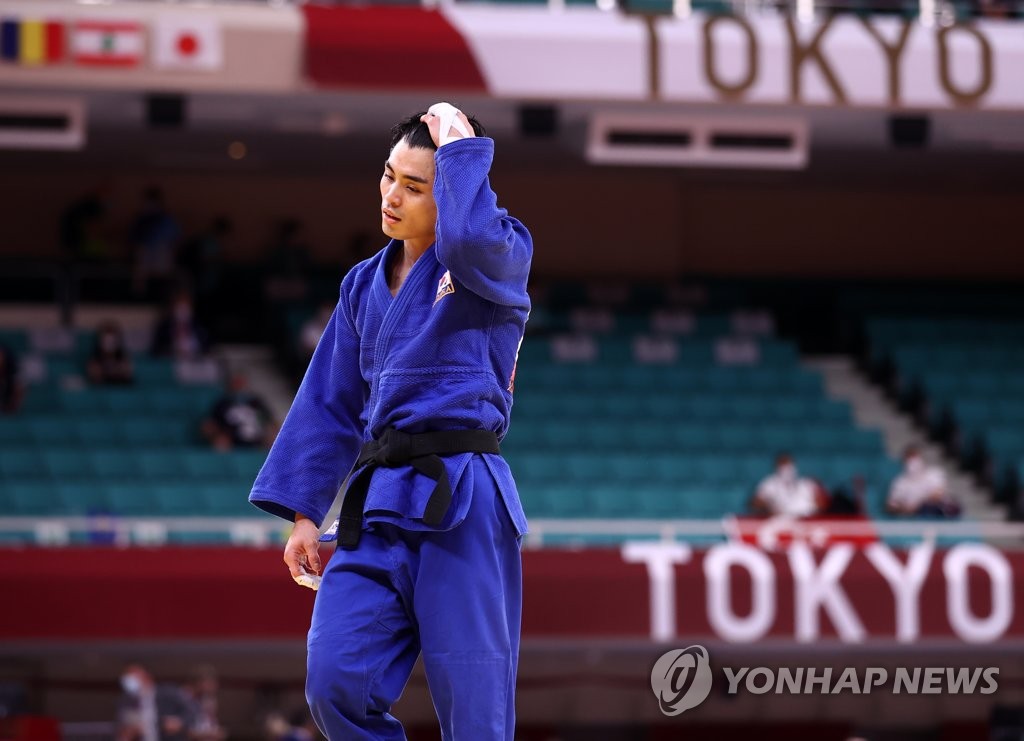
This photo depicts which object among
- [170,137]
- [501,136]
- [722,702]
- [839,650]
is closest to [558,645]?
[839,650]

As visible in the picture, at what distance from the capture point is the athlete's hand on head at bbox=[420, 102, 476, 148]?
396 centimetres

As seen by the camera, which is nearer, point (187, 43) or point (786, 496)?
point (786, 496)

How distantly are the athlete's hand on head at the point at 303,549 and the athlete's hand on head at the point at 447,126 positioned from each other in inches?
39.2

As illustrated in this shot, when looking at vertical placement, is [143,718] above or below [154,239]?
below

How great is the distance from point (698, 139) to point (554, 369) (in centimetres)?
262

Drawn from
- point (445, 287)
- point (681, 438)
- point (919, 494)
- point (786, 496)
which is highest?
point (445, 287)

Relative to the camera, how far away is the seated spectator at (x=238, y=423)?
14.4 meters

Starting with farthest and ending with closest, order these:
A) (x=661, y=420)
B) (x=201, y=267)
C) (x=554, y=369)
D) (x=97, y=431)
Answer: (x=201, y=267), (x=554, y=369), (x=661, y=420), (x=97, y=431)

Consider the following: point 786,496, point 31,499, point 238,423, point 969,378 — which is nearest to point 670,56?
point 786,496

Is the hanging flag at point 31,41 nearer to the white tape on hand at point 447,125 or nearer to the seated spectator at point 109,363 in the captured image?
the seated spectator at point 109,363

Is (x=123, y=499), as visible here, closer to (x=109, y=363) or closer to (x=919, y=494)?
(x=109, y=363)

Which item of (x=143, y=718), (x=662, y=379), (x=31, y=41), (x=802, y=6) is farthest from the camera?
(x=662, y=379)

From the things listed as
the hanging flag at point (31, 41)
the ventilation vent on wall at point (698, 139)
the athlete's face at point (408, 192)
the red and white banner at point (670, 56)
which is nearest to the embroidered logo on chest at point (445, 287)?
the athlete's face at point (408, 192)

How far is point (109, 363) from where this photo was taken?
15117 mm
